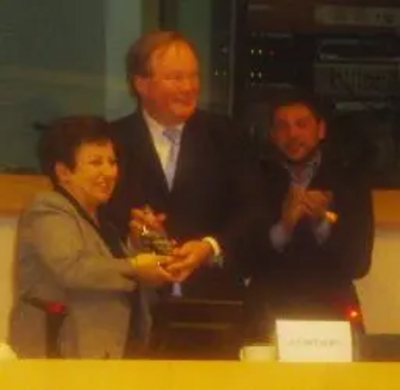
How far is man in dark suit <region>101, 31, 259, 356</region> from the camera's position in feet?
11.3

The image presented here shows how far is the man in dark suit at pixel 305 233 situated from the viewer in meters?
3.55

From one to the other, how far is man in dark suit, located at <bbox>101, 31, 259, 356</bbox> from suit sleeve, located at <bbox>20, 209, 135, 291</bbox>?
0.90ft

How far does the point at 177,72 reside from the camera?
3424 mm

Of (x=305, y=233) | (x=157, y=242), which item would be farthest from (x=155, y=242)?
(x=305, y=233)

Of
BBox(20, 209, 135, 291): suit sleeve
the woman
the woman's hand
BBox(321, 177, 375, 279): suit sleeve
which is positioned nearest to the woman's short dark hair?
the woman

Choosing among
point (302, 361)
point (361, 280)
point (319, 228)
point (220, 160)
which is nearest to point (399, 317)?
point (361, 280)

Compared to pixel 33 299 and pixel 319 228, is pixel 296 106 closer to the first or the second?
pixel 319 228

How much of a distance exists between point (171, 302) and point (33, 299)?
A: 34 cm

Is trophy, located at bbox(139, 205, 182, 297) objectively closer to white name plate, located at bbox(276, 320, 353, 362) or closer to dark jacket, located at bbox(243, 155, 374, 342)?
dark jacket, located at bbox(243, 155, 374, 342)

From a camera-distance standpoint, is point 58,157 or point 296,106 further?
point 296,106

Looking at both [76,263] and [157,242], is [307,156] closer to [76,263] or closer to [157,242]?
[157,242]

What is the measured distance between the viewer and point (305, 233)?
358cm

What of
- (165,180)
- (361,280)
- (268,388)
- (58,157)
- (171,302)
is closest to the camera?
(268,388)

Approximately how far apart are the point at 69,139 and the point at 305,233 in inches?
27.1
